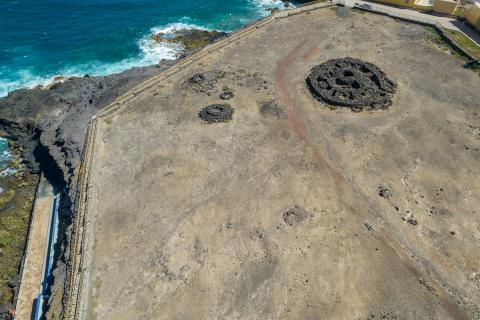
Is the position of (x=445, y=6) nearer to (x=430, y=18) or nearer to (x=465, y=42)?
(x=430, y=18)

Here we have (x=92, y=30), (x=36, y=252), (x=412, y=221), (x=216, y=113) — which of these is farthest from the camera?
(x=92, y=30)

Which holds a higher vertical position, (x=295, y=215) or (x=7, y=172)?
(x=295, y=215)

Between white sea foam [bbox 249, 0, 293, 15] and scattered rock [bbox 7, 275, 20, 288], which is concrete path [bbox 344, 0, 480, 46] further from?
scattered rock [bbox 7, 275, 20, 288]

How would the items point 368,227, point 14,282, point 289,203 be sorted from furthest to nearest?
point 14,282, point 289,203, point 368,227

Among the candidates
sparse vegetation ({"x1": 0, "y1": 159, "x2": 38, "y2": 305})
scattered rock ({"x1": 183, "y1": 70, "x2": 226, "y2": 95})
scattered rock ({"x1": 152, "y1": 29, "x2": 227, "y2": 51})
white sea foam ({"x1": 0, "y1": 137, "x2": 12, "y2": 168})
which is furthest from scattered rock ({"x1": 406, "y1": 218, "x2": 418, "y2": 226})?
white sea foam ({"x1": 0, "y1": 137, "x2": 12, "y2": 168})

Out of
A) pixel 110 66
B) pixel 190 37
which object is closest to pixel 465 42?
pixel 190 37

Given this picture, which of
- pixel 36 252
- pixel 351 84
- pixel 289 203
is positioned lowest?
pixel 36 252

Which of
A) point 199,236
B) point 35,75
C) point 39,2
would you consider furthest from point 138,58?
point 199,236
